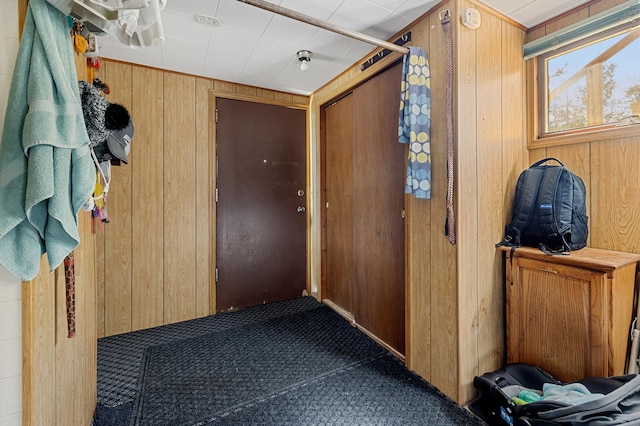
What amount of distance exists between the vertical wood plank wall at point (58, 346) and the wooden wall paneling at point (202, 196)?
4.20ft

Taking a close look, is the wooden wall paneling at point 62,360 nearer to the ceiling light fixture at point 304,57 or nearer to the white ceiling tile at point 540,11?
the ceiling light fixture at point 304,57

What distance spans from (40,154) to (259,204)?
232 centimetres

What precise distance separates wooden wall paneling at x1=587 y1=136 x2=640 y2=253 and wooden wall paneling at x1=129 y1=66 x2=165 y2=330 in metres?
3.22

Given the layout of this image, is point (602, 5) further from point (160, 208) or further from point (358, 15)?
point (160, 208)

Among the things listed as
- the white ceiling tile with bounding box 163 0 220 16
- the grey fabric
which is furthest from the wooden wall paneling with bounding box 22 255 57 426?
the grey fabric

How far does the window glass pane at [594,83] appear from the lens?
5.12ft

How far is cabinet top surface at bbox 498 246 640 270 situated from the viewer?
133 cm

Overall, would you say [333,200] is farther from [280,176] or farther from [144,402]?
[144,402]

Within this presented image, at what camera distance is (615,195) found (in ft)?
5.23

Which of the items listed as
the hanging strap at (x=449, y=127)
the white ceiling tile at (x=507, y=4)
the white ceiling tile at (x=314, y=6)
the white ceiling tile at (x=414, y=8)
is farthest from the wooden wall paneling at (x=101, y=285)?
the white ceiling tile at (x=507, y=4)

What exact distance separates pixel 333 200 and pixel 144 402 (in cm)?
219

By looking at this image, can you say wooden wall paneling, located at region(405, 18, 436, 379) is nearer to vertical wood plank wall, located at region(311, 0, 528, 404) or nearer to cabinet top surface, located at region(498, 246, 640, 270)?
vertical wood plank wall, located at region(311, 0, 528, 404)

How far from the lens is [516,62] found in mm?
1845

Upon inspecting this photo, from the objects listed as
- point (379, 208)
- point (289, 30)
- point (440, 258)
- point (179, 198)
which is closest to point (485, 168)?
point (440, 258)
